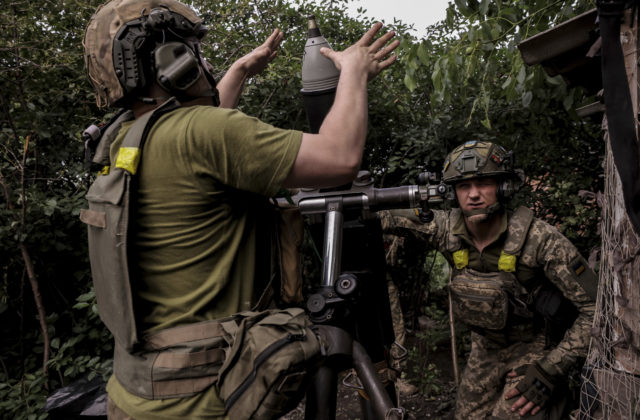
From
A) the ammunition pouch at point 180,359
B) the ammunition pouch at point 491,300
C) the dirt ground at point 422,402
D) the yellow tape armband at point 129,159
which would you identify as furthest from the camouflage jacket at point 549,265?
the yellow tape armband at point 129,159

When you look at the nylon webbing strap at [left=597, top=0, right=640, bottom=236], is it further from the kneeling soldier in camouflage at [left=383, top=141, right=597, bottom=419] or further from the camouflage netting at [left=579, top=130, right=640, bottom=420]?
the kneeling soldier in camouflage at [left=383, top=141, right=597, bottom=419]

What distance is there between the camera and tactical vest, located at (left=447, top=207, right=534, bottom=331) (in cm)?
287

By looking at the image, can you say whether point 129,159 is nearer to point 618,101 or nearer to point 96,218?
point 96,218

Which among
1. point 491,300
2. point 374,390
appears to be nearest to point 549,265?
point 491,300

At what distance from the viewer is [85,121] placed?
13.3 ft

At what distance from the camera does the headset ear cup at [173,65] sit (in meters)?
1.44

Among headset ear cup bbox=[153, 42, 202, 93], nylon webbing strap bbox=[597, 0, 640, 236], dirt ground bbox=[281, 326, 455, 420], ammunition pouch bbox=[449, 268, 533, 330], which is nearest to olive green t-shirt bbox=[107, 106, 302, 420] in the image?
headset ear cup bbox=[153, 42, 202, 93]

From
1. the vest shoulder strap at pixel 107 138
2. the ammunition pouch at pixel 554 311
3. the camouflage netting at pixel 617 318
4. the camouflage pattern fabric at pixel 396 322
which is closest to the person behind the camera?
the vest shoulder strap at pixel 107 138

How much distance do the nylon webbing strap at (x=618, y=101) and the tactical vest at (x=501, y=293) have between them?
4.77 feet

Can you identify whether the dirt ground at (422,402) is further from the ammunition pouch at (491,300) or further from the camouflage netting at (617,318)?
the camouflage netting at (617,318)

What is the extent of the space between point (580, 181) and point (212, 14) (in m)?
3.92

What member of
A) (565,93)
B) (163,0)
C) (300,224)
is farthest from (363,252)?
(565,93)

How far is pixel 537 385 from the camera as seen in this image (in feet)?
9.02

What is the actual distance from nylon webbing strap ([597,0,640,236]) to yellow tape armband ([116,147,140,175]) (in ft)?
4.79
